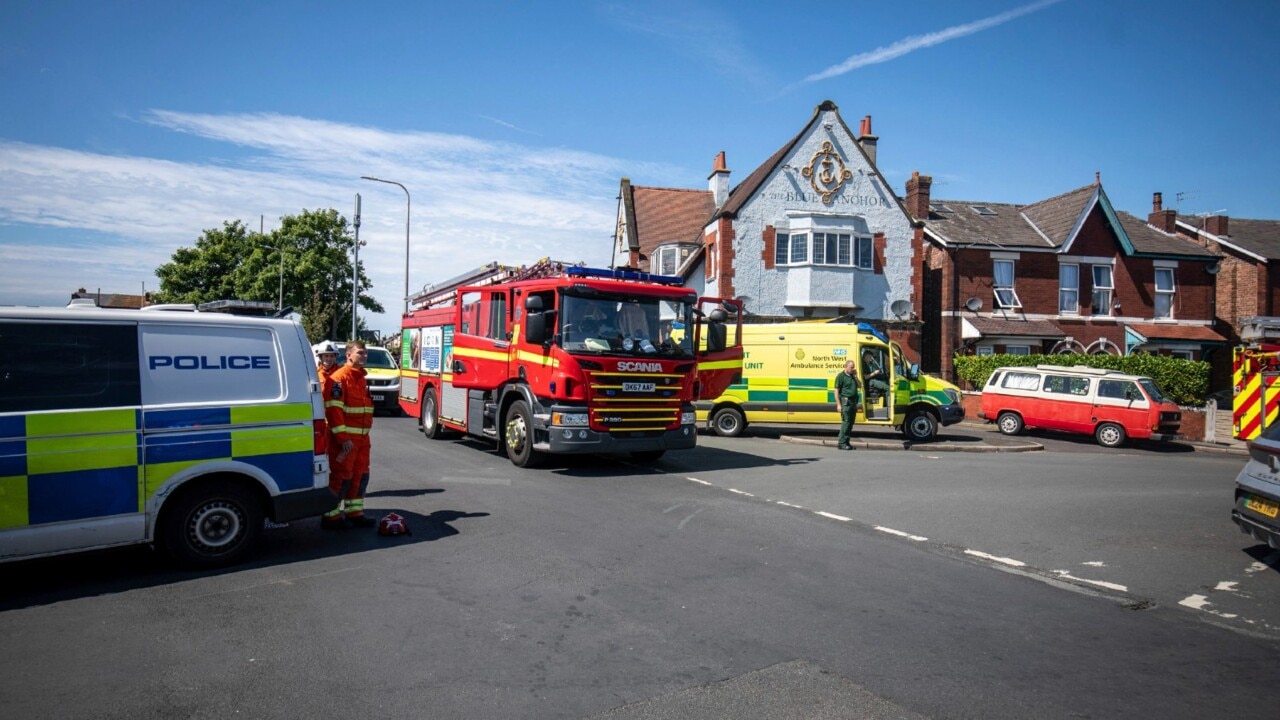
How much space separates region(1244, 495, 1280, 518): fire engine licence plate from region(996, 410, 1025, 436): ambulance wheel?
620 inches

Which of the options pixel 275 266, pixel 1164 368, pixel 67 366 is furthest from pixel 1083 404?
→ pixel 275 266

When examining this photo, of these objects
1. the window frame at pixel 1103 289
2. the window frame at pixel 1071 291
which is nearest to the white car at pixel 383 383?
the window frame at pixel 1071 291

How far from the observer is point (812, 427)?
22016mm

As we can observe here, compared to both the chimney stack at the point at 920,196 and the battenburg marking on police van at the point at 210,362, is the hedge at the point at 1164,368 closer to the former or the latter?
the chimney stack at the point at 920,196

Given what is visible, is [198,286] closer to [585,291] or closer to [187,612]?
[585,291]

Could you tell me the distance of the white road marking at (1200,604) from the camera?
588 centimetres

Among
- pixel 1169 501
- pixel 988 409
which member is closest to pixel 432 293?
pixel 1169 501

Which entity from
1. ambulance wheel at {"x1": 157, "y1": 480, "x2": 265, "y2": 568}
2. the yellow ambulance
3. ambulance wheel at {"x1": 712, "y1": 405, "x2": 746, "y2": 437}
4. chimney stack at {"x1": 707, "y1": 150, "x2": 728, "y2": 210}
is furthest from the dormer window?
ambulance wheel at {"x1": 157, "y1": 480, "x2": 265, "y2": 568}

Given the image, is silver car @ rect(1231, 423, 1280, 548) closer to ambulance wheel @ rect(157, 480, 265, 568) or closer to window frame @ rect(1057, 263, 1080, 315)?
ambulance wheel @ rect(157, 480, 265, 568)

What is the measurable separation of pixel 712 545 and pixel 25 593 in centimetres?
527

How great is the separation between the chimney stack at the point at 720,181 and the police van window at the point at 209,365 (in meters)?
30.2

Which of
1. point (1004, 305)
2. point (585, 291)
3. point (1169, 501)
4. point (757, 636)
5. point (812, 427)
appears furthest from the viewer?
point (1004, 305)

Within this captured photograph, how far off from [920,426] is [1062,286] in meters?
17.8

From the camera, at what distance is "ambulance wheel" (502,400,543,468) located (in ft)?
38.7
